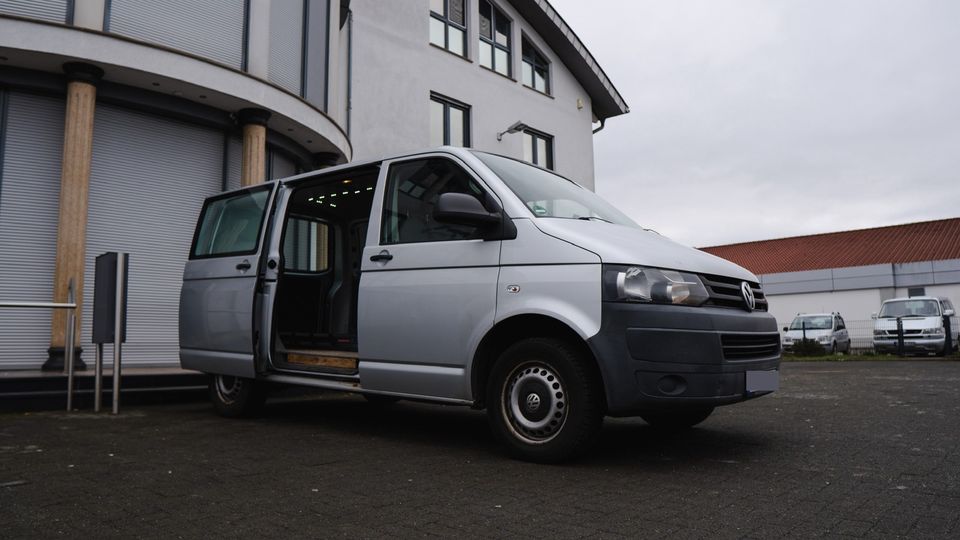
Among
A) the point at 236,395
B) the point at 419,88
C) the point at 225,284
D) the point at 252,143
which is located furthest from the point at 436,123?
the point at 236,395

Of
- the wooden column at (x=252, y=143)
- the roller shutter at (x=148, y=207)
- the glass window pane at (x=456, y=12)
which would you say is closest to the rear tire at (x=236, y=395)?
the roller shutter at (x=148, y=207)

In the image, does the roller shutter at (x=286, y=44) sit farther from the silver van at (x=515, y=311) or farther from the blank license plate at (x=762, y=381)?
the blank license plate at (x=762, y=381)

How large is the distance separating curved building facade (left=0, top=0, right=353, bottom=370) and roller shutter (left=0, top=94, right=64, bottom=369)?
0.01 meters

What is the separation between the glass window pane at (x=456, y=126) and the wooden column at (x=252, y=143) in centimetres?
771

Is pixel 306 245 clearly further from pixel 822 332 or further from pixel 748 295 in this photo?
pixel 822 332

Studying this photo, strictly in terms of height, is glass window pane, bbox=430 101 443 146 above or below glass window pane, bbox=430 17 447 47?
below

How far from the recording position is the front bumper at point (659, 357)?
12.6ft

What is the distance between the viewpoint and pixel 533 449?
4098 mm

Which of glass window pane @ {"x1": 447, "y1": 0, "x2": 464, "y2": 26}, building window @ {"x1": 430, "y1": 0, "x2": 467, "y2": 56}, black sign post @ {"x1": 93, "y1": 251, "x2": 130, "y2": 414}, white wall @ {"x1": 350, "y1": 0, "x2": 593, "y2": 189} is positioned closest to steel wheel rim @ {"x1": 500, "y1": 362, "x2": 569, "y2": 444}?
black sign post @ {"x1": 93, "y1": 251, "x2": 130, "y2": 414}

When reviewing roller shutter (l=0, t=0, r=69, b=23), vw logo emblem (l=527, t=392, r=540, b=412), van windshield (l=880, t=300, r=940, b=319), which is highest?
roller shutter (l=0, t=0, r=69, b=23)

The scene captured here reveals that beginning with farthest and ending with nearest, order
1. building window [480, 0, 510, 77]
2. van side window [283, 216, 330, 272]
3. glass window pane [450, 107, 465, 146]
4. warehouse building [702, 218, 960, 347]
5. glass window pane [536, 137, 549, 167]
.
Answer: warehouse building [702, 218, 960, 347], glass window pane [536, 137, 549, 167], building window [480, 0, 510, 77], glass window pane [450, 107, 465, 146], van side window [283, 216, 330, 272]

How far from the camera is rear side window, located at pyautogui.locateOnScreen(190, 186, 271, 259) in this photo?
251 inches

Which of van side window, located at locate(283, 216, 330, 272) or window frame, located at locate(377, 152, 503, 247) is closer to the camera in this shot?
A: window frame, located at locate(377, 152, 503, 247)

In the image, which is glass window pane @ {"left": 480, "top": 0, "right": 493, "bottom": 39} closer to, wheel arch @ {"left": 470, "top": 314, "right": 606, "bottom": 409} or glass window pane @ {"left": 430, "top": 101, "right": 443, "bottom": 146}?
glass window pane @ {"left": 430, "top": 101, "right": 443, "bottom": 146}
